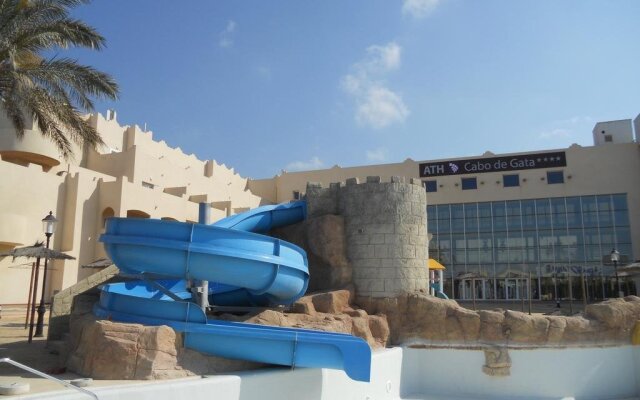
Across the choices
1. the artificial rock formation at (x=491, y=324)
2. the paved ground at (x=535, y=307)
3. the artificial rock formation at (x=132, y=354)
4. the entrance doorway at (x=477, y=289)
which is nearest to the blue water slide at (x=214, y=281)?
the artificial rock formation at (x=132, y=354)

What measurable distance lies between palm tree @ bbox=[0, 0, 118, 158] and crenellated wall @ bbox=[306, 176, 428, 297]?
7388 millimetres

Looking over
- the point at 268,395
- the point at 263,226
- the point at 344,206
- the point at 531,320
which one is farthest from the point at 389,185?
the point at 268,395

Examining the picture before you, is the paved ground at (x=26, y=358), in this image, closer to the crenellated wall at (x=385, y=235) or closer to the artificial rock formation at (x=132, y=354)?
the artificial rock formation at (x=132, y=354)

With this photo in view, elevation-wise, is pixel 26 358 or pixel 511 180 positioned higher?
pixel 511 180

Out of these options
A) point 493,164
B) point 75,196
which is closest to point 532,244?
point 493,164

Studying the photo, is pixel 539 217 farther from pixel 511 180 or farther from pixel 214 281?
pixel 214 281

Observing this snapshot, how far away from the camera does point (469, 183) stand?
40719mm

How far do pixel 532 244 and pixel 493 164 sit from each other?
22.0 feet

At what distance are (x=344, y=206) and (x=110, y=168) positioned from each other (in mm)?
20904

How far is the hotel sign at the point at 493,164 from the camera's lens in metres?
39.1

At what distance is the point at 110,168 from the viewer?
31.7 meters

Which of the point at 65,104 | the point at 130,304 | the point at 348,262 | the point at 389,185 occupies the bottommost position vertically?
the point at 130,304

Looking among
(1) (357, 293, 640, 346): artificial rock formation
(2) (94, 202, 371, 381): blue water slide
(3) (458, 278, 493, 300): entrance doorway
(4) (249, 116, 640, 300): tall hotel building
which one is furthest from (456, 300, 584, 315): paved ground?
(2) (94, 202, 371, 381): blue water slide

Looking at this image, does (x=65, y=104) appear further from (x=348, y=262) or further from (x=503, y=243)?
(x=503, y=243)
